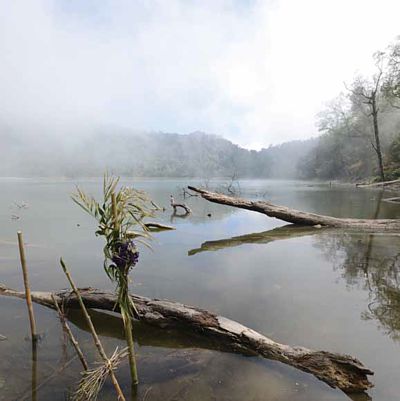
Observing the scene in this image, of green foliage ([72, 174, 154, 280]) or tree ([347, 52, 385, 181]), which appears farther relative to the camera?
tree ([347, 52, 385, 181])

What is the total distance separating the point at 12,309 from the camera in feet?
17.2

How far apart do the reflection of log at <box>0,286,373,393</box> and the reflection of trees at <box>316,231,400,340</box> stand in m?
1.47

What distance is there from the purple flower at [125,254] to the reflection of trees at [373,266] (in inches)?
147

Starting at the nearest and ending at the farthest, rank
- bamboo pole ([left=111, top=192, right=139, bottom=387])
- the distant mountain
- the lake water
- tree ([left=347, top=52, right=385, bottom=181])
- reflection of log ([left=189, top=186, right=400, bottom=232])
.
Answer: bamboo pole ([left=111, top=192, right=139, bottom=387]) → the lake water → reflection of log ([left=189, top=186, right=400, bottom=232]) → tree ([left=347, top=52, right=385, bottom=181]) → the distant mountain

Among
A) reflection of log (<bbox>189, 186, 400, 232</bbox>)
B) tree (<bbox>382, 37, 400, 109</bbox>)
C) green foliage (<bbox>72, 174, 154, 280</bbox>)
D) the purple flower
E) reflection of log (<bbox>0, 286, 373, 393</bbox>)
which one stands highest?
tree (<bbox>382, 37, 400, 109</bbox>)

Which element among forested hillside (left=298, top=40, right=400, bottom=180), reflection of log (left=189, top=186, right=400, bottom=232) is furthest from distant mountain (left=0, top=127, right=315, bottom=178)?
reflection of log (left=189, top=186, right=400, bottom=232)

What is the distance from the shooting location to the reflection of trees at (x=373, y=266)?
473 centimetres

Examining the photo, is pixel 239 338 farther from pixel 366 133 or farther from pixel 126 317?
pixel 366 133

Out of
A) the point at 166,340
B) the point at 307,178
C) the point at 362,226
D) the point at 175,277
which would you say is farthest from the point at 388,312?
the point at 307,178

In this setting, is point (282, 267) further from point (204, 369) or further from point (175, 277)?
point (204, 369)

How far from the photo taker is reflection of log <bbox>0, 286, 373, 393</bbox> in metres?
3.07

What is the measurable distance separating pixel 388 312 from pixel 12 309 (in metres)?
6.31

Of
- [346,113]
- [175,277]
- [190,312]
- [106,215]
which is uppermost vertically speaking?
[346,113]

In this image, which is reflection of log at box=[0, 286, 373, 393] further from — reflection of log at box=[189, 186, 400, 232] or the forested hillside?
the forested hillside
